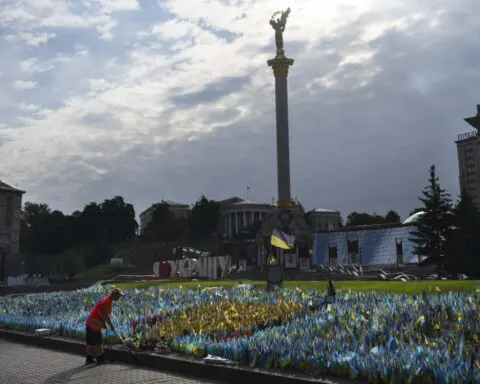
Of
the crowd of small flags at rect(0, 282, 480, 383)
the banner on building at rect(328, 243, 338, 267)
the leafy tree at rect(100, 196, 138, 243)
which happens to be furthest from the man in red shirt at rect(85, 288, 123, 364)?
the leafy tree at rect(100, 196, 138, 243)

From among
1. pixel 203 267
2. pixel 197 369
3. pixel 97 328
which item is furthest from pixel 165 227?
pixel 197 369

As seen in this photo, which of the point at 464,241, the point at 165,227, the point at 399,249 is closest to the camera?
the point at 464,241

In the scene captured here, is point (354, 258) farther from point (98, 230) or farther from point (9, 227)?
point (98, 230)

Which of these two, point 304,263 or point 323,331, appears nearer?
point 323,331

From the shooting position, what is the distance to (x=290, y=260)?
62.0 m

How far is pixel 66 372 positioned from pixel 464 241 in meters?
41.3

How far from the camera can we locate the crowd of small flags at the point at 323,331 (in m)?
8.58

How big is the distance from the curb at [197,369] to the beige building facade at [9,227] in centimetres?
7963

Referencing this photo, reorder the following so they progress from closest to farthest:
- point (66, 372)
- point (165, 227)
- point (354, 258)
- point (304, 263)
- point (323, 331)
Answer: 1. point (66, 372)
2. point (323, 331)
3. point (304, 263)
4. point (354, 258)
5. point (165, 227)

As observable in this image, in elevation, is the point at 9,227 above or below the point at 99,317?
above

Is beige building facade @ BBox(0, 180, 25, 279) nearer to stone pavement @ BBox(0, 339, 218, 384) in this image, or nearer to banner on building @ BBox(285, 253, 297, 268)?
banner on building @ BBox(285, 253, 297, 268)

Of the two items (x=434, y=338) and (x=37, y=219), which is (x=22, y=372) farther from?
(x=37, y=219)

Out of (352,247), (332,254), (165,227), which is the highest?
(165,227)

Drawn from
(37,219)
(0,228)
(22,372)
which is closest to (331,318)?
(22,372)
